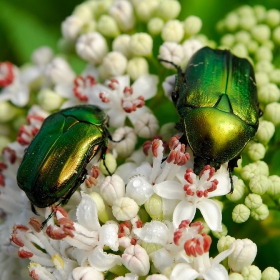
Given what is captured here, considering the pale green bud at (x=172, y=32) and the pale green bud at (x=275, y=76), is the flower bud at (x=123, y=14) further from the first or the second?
the pale green bud at (x=275, y=76)

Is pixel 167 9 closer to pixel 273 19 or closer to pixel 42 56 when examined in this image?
pixel 273 19

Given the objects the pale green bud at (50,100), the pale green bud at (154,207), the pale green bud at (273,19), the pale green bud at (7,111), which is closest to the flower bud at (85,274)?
the pale green bud at (154,207)

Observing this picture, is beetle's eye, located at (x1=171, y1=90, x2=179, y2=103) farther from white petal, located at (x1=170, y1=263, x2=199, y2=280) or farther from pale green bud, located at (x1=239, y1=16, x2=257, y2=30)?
pale green bud, located at (x1=239, y1=16, x2=257, y2=30)

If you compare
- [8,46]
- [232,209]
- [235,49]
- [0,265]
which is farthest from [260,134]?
[8,46]

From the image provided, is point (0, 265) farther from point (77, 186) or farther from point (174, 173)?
point (174, 173)

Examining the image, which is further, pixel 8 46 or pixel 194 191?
pixel 8 46

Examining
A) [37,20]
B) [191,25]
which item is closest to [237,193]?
[191,25]
